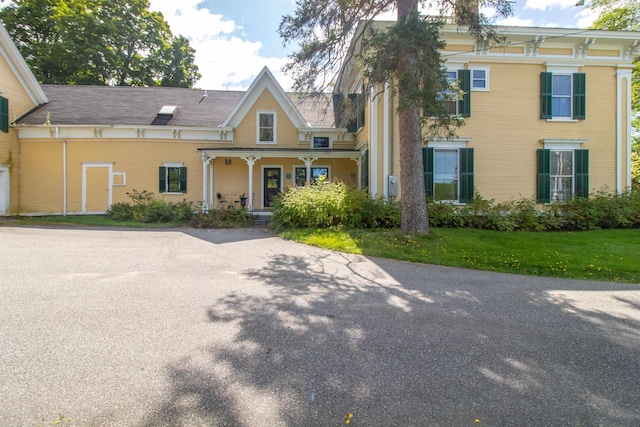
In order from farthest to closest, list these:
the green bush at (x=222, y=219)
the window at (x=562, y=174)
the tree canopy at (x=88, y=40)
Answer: the tree canopy at (x=88, y=40) < the green bush at (x=222, y=219) < the window at (x=562, y=174)

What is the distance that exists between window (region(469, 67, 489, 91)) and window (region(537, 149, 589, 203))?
10.7 ft

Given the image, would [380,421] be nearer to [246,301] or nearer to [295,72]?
[246,301]

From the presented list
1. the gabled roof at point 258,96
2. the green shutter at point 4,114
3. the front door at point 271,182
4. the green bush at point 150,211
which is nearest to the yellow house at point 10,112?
the green shutter at point 4,114

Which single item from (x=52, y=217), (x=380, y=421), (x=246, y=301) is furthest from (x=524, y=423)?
(x=52, y=217)

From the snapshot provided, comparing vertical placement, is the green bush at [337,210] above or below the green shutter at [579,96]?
below

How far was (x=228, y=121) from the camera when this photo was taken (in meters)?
15.7

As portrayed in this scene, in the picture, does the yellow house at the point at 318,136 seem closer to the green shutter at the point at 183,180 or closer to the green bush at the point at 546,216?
the green shutter at the point at 183,180

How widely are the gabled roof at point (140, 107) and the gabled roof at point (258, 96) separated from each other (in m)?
0.05

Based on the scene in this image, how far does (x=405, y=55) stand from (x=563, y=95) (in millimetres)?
8633

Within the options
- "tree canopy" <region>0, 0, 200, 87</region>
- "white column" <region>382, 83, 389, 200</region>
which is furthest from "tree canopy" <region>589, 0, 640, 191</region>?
"tree canopy" <region>0, 0, 200, 87</region>

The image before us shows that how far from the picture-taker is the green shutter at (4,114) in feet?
45.7

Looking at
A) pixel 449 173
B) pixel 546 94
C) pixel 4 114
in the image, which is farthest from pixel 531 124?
pixel 4 114

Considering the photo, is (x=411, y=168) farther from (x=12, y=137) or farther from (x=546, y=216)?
(x=12, y=137)

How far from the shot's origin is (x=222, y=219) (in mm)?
12711
